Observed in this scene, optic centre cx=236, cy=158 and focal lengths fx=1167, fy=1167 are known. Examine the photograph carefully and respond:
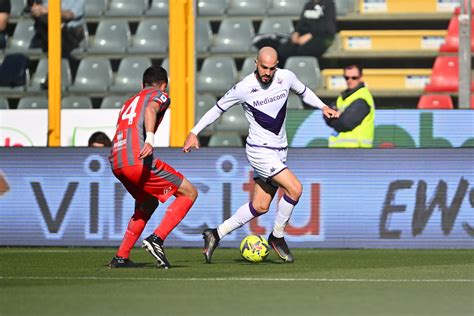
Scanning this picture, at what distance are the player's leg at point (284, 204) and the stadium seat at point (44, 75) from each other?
17.5 feet

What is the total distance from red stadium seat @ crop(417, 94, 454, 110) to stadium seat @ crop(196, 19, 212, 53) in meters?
3.19

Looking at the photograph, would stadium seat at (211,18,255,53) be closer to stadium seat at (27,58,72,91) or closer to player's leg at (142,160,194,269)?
stadium seat at (27,58,72,91)

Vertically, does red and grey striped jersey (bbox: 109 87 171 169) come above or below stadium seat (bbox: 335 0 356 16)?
below

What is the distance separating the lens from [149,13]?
1698cm

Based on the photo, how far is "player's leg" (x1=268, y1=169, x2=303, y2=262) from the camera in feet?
34.6

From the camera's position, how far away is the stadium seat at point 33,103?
14906 millimetres

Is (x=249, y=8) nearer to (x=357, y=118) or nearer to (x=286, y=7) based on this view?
(x=286, y=7)

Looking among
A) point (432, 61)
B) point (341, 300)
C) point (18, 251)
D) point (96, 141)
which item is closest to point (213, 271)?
point (341, 300)

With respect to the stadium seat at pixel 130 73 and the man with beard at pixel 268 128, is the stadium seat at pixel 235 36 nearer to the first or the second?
the stadium seat at pixel 130 73

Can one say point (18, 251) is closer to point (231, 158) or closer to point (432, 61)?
point (231, 158)

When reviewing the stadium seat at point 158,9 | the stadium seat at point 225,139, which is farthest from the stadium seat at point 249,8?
the stadium seat at point 225,139

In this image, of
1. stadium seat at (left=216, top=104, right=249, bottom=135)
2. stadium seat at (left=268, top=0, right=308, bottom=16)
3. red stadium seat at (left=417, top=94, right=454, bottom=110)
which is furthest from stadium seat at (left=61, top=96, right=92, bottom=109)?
red stadium seat at (left=417, top=94, right=454, bottom=110)

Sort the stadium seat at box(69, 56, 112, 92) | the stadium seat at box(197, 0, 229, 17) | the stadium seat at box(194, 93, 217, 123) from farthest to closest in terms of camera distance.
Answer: the stadium seat at box(197, 0, 229, 17)
the stadium seat at box(69, 56, 112, 92)
the stadium seat at box(194, 93, 217, 123)

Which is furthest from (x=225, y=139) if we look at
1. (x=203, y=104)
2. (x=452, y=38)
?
(x=452, y=38)
